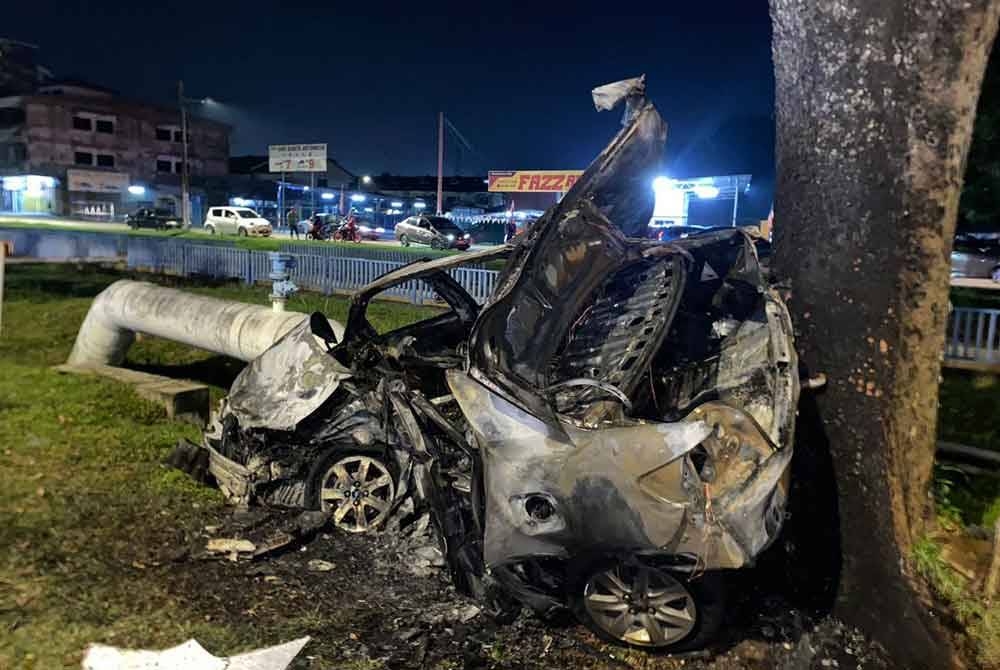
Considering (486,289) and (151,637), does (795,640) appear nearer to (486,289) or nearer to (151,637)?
(151,637)

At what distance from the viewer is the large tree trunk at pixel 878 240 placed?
314cm

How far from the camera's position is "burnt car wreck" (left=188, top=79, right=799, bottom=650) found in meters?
2.98

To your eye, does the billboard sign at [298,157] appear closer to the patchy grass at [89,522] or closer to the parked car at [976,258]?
the parked car at [976,258]

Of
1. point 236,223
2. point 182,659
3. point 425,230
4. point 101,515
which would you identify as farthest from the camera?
point 236,223

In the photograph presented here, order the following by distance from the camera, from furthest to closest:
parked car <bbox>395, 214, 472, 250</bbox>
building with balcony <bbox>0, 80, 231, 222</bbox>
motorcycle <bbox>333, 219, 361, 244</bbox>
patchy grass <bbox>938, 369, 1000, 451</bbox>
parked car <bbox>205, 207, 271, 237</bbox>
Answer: building with balcony <bbox>0, 80, 231, 222</bbox>, parked car <bbox>205, 207, 271, 237</bbox>, motorcycle <bbox>333, 219, 361, 244</bbox>, parked car <bbox>395, 214, 472, 250</bbox>, patchy grass <bbox>938, 369, 1000, 451</bbox>

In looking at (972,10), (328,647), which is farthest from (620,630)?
(972,10)

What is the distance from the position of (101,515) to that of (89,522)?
0.11 meters

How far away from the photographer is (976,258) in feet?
71.1

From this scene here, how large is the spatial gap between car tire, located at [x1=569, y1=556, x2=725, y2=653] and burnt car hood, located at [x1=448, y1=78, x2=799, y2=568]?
219 mm

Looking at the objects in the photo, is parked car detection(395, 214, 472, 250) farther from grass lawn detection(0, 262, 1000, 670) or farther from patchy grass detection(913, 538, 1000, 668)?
patchy grass detection(913, 538, 1000, 668)

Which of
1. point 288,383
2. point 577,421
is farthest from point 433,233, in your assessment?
point 577,421

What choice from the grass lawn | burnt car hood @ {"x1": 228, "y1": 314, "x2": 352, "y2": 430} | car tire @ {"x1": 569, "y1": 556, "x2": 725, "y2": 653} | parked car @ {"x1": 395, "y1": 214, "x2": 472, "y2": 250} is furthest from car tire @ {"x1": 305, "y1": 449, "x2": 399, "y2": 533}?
parked car @ {"x1": 395, "y1": 214, "x2": 472, "y2": 250}

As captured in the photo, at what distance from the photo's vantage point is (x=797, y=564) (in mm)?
3732

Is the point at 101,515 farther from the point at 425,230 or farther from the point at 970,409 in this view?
the point at 425,230
